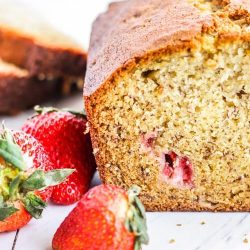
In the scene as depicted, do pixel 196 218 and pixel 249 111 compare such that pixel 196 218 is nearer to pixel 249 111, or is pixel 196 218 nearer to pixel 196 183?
pixel 196 183

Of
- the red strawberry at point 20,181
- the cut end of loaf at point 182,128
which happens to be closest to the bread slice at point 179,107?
the cut end of loaf at point 182,128

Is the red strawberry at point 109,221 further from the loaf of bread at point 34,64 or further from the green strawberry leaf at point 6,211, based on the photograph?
the loaf of bread at point 34,64

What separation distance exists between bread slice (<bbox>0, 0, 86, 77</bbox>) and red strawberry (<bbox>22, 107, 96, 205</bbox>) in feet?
3.05

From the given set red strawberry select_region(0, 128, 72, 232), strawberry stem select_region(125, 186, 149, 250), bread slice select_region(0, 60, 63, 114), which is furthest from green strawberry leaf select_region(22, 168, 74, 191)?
bread slice select_region(0, 60, 63, 114)

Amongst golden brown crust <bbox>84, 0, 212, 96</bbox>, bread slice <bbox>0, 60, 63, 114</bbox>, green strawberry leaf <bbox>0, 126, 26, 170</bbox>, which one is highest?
golden brown crust <bbox>84, 0, 212, 96</bbox>

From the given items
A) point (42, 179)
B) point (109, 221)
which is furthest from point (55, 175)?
point (109, 221)

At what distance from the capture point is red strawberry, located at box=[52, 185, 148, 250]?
6.42ft

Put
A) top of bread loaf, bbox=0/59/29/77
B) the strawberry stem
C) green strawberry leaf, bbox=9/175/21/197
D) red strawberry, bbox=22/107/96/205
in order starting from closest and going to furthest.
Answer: the strawberry stem, green strawberry leaf, bbox=9/175/21/197, red strawberry, bbox=22/107/96/205, top of bread loaf, bbox=0/59/29/77

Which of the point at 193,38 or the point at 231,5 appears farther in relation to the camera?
the point at 231,5

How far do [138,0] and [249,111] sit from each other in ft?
3.01

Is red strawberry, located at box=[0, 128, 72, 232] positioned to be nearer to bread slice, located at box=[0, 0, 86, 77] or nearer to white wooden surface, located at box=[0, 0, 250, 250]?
white wooden surface, located at box=[0, 0, 250, 250]

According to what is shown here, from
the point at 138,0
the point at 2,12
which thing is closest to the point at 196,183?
the point at 138,0

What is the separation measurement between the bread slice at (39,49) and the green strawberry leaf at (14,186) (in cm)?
143

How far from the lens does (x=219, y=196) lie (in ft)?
7.94
